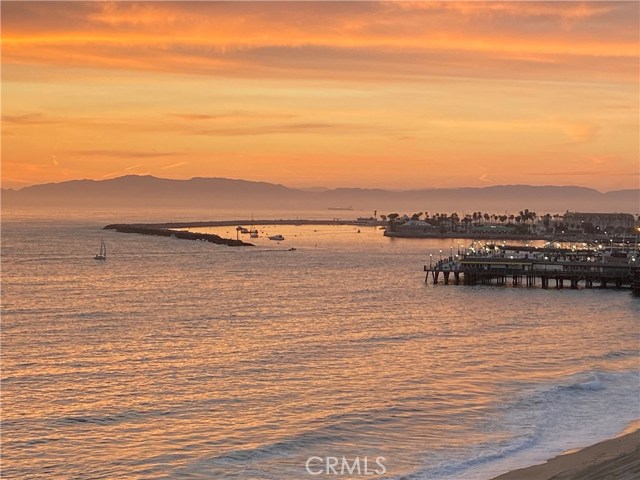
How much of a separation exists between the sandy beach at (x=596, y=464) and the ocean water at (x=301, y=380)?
80 centimetres

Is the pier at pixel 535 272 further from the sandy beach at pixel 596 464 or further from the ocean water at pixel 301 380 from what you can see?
the sandy beach at pixel 596 464

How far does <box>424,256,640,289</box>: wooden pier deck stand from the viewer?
78.0m

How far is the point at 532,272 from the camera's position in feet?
260

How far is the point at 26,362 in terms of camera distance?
36.7 metres

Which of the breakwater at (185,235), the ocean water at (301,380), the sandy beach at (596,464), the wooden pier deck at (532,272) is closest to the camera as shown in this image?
the sandy beach at (596,464)

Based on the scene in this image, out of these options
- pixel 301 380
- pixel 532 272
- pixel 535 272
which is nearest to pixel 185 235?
pixel 532 272

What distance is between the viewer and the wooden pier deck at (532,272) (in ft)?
256

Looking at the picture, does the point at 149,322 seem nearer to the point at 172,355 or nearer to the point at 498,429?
the point at 172,355

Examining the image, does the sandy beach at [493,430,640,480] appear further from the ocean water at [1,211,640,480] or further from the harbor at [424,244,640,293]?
the harbor at [424,244,640,293]

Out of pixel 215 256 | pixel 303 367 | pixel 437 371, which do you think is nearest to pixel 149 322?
pixel 303 367

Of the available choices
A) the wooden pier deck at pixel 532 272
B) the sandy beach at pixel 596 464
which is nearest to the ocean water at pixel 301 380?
the sandy beach at pixel 596 464

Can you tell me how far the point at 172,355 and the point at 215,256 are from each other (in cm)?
7371

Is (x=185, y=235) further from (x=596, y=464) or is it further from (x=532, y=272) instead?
(x=596, y=464)

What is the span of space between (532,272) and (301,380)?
162ft
